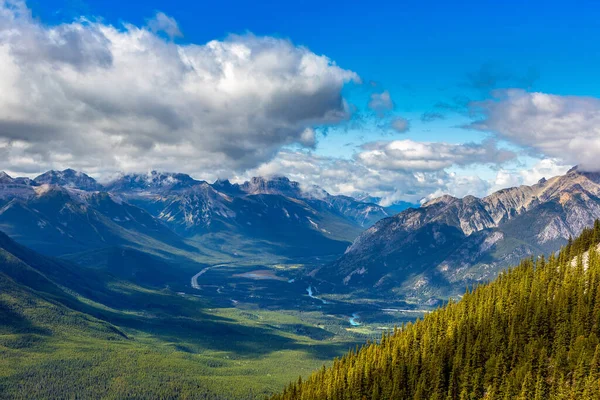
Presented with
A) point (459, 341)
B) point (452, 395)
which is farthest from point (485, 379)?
point (459, 341)

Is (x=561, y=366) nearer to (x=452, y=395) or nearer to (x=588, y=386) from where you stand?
(x=588, y=386)

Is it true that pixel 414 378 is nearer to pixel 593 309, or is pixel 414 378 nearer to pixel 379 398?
pixel 379 398

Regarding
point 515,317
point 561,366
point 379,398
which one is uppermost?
point 515,317

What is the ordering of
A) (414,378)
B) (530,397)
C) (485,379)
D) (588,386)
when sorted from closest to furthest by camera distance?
1. (588,386)
2. (530,397)
3. (485,379)
4. (414,378)

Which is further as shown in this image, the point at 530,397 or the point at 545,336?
the point at 545,336

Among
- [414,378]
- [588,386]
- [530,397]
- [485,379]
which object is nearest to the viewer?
[588,386]

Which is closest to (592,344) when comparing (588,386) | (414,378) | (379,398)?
(588,386)

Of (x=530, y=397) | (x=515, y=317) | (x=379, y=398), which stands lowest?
(x=379, y=398)

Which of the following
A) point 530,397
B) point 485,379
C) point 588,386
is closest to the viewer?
point 588,386

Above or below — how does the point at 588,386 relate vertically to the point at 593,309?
below
